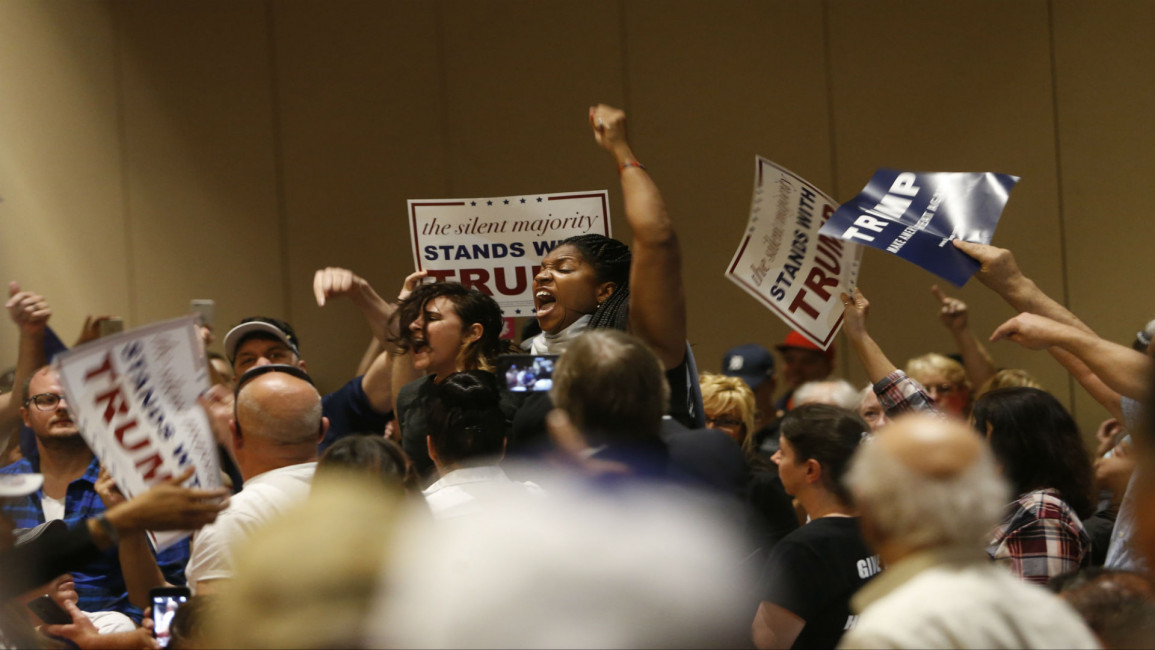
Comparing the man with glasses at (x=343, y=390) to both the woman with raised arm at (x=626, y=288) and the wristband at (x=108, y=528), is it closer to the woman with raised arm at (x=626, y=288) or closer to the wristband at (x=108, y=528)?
the woman with raised arm at (x=626, y=288)

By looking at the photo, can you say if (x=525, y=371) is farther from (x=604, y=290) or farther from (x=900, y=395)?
(x=900, y=395)

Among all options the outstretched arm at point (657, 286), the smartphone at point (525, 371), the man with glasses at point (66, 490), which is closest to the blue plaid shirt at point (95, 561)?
the man with glasses at point (66, 490)

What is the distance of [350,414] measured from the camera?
4.41 m

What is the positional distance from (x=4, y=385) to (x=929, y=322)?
4896mm

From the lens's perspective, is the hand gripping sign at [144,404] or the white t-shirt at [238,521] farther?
the white t-shirt at [238,521]

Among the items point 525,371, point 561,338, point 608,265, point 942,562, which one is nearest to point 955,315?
point 608,265

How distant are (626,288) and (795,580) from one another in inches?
38.7

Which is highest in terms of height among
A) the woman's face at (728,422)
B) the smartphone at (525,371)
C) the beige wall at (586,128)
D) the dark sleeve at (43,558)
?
the beige wall at (586,128)

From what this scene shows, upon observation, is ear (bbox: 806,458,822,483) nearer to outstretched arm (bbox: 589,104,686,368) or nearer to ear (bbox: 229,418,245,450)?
outstretched arm (bbox: 589,104,686,368)

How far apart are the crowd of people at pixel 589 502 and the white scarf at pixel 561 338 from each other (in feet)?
0.08

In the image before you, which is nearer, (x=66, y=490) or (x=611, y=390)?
(x=611, y=390)

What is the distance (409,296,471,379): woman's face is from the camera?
356 cm

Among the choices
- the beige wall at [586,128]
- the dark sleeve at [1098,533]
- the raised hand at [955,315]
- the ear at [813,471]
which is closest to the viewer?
the ear at [813,471]

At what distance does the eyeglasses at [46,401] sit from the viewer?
3867mm
